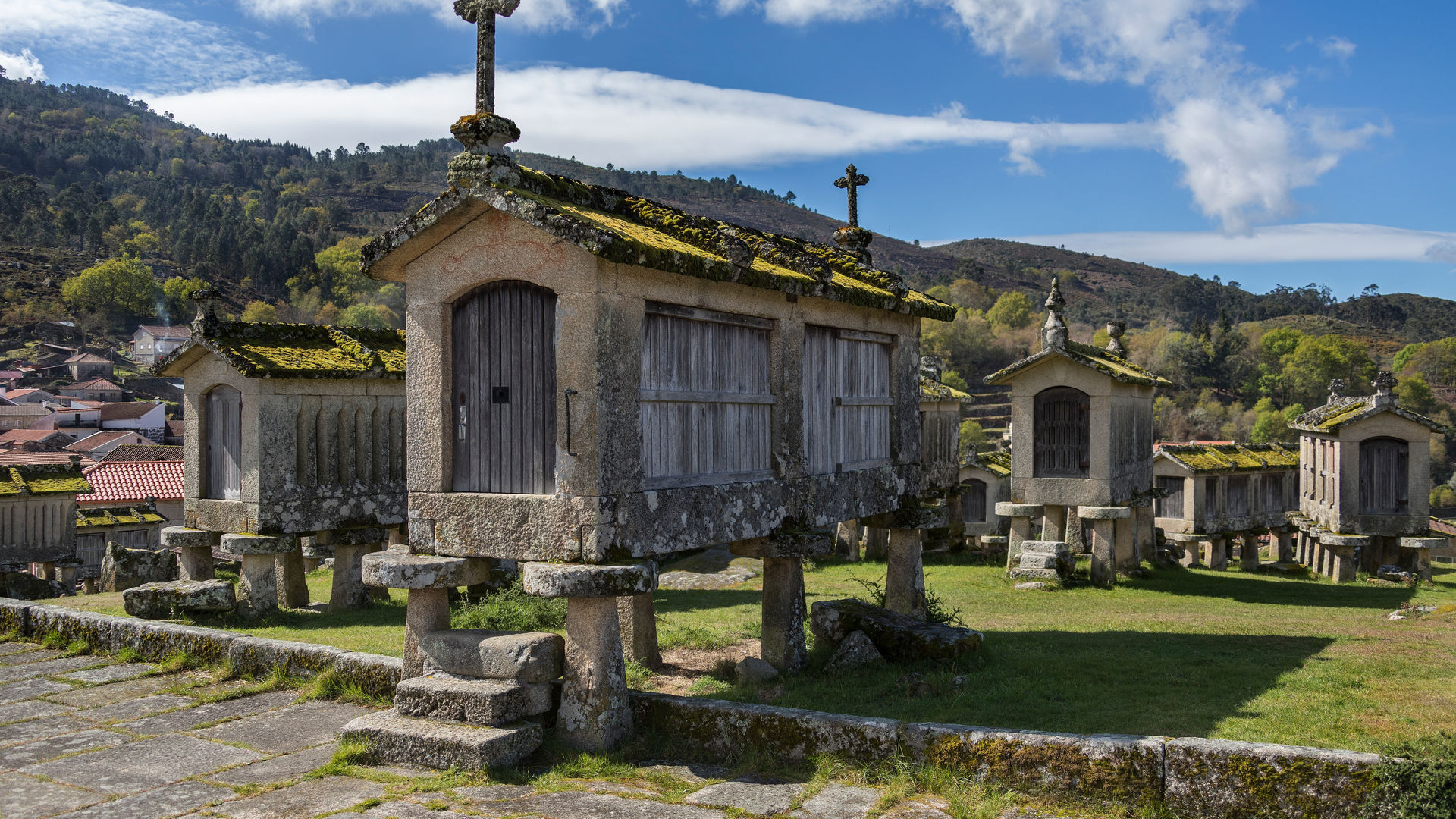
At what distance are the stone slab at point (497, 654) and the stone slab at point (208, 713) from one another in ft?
6.22

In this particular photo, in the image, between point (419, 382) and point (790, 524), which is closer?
point (419, 382)

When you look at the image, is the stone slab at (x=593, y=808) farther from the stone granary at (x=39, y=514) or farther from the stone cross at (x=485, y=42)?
the stone granary at (x=39, y=514)

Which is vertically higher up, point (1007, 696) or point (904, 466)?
point (904, 466)

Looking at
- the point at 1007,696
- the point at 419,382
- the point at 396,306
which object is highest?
the point at 396,306

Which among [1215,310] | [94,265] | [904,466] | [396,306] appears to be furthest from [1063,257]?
[904,466]

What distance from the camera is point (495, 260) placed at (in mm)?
7125

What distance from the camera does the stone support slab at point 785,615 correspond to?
9109 millimetres

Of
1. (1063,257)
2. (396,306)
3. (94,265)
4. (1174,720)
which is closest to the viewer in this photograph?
(1174,720)

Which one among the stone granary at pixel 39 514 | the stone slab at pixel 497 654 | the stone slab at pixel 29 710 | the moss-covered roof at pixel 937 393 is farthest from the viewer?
the moss-covered roof at pixel 937 393

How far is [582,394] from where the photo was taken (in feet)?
22.0

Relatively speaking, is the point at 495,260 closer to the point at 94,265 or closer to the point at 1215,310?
the point at 94,265

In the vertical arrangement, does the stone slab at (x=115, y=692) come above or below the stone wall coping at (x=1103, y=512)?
below

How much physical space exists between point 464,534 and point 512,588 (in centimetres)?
467

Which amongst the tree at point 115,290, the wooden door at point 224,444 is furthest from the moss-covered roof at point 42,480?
the tree at point 115,290
